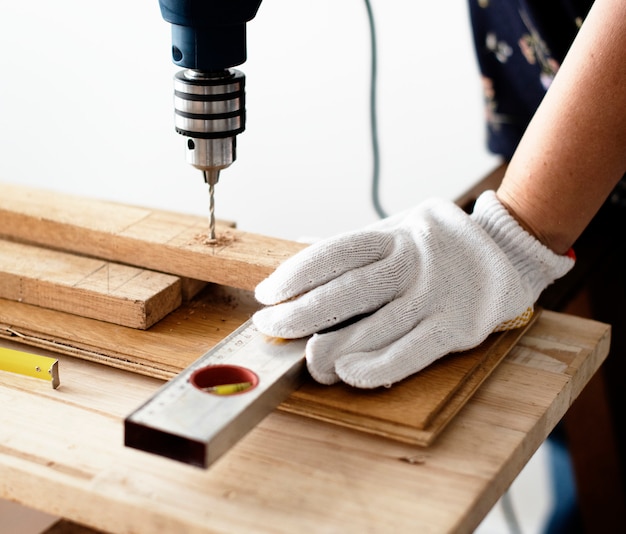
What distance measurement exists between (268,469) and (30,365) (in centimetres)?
29

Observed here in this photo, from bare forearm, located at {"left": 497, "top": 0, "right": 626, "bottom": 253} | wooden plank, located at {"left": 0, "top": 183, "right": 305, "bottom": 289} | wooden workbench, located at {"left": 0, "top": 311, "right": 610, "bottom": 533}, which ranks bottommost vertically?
wooden workbench, located at {"left": 0, "top": 311, "right": 610, "bottom": 533}

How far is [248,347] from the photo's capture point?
2.86 ft

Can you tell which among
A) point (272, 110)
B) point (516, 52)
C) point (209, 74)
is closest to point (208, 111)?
point (209, 74)

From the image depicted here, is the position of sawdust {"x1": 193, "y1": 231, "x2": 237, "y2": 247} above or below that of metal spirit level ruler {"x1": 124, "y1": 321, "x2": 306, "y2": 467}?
above

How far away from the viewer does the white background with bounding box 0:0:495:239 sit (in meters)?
1.79

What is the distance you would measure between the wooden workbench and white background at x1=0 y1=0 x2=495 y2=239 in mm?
1031

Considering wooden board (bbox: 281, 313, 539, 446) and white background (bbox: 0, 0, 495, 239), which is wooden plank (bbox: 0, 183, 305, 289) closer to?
wooden board (bbox: 281, 313, 539, 446)

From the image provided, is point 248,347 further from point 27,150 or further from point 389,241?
point 27,150

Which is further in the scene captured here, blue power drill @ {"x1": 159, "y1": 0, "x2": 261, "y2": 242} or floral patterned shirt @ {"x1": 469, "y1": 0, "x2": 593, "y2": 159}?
floral patterned shirt @ {"x1": 469, "y1": 0, "x2": 593, "y2": 159}

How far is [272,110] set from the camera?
186 centimetres

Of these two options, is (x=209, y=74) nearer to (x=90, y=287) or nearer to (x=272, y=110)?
(x=90, y=287)

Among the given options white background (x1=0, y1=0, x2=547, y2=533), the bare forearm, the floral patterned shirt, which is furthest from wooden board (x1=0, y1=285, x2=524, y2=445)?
white background (x1=0, y1=0, x2=547, y2=533)

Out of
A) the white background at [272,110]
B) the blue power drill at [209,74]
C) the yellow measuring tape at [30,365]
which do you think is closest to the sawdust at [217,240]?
the blue power drill at [209,74]

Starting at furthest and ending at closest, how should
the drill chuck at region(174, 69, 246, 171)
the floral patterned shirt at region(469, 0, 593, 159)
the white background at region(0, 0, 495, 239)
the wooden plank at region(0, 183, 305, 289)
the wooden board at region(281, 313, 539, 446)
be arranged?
the white background at region(0, 0, 495, 239) → the floral patterned shirt at region(469, 0, 593, 159) → the wooden plank at region(0, 183, 305, 289) → the drill chuck at region(174, 69, 246, 171) → the wooden board at region(281, 313, 539, 446)
